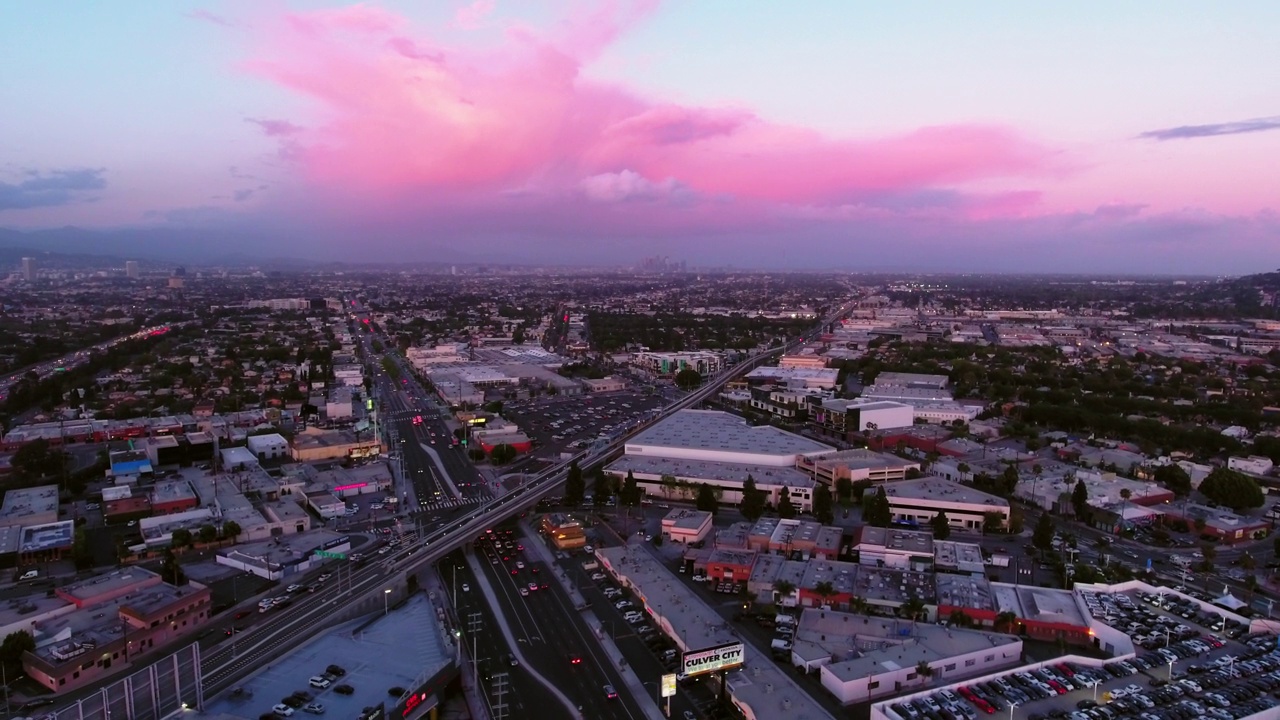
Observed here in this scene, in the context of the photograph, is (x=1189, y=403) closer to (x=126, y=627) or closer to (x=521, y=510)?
(x=521, y=510)

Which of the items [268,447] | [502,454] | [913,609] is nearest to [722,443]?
[502,454]

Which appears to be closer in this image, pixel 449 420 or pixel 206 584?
pixel 206 584

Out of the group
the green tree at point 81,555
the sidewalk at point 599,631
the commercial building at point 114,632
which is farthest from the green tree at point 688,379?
the commercial building at point 114,632

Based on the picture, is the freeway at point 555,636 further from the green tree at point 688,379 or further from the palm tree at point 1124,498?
the green tree at point 688,379

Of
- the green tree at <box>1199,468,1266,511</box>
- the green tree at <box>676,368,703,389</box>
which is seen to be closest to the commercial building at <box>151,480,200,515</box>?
the green tree at <box>676,368,703,389</box>

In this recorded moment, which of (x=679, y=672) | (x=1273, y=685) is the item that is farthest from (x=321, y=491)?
(x=1273, y=685)
